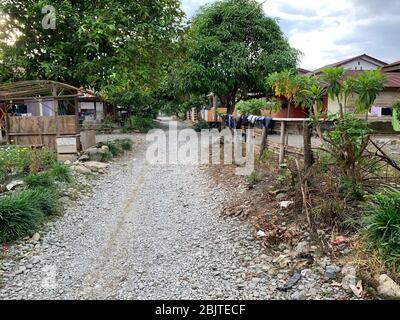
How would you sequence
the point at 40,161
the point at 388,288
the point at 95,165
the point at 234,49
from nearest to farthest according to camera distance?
the point at 388,288
the point at 40,161
the point at 95,165
the point at 234,49

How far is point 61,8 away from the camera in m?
11.0

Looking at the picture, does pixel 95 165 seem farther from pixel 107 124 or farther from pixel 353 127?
pixel 107 124

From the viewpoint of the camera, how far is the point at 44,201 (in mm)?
5926

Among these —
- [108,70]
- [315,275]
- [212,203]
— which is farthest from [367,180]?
[108,70]

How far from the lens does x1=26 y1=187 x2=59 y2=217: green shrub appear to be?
18.8 feet

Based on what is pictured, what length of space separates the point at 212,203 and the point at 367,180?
9.52ft

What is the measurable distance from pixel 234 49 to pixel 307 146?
43.4ft

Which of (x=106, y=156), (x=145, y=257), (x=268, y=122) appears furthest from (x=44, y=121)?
(x=145, y=257)

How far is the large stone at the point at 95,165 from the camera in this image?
33.3 feet

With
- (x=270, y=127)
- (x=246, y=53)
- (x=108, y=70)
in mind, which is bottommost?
(x=270, y=127)

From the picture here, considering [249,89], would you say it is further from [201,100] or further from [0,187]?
[0,187]

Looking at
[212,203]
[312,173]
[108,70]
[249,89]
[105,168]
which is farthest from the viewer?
[249,89]

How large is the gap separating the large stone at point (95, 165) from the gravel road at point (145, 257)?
109 inches
